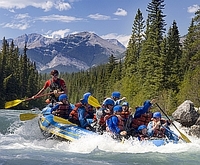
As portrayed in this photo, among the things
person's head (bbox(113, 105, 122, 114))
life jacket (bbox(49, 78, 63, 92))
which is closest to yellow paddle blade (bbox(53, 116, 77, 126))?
life jacket (bbox(49, 78, 63, 92))

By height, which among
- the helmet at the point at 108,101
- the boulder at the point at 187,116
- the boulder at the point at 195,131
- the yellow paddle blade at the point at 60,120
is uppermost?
the helmet at the point at 108,101

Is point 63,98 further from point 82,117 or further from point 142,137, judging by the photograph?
point 142,137

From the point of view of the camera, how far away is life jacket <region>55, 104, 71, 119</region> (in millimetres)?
15031

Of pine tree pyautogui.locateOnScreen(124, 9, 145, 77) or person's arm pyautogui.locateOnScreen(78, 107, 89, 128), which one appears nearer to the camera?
person's arm pyautogui.locateOnScreen(78, 107, 89, 128)

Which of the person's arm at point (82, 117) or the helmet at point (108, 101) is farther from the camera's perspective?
the person's arm at point (82, 117)

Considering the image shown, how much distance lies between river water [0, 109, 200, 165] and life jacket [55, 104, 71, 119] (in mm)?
1195

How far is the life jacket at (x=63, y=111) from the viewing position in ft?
49.3

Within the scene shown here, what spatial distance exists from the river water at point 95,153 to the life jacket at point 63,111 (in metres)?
1.19

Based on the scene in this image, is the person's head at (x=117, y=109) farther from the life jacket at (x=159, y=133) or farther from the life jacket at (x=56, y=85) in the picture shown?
the life jacket at (x=56, y=85)

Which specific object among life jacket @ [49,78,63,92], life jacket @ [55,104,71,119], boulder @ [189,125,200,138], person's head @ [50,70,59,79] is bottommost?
boulder @ [189,125,200,138]

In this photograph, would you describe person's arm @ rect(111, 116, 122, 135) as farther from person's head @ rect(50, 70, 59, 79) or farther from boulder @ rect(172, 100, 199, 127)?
boulder @ rect(172, 100, 199, 127)

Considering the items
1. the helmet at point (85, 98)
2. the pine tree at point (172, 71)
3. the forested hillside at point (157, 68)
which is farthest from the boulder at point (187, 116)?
the pine tree at point (172, 71)

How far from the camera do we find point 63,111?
594 inches

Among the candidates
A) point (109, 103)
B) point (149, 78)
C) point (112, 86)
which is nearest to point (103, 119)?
point (109, 103)
